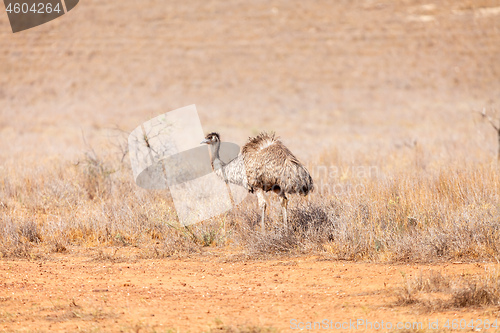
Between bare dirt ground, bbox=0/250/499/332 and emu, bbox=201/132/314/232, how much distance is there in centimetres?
102

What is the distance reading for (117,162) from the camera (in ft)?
41.1

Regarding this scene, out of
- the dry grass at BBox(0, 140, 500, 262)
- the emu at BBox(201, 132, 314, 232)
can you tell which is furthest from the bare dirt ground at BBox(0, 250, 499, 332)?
the emu at BBox(201, 132, 314, 232)

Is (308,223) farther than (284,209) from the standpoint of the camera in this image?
No

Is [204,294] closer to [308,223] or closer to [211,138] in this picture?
[308,223]

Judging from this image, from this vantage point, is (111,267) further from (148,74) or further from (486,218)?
(148,74)

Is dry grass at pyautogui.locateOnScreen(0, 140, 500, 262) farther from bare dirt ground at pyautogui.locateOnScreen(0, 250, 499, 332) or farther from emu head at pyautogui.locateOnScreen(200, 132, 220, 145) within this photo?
emu head at pyautogui.locateOnScreen(200, 132, 220, 145)

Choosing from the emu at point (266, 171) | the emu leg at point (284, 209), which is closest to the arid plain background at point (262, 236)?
the emu leg at point (284, 209)

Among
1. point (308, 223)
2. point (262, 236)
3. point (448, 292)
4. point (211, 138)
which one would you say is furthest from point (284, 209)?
point (448, 292)

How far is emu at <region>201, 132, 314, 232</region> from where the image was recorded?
300 inches

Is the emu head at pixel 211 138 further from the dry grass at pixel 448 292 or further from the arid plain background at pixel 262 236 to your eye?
the dry grass at pixel 448 292

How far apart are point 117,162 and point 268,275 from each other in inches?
269

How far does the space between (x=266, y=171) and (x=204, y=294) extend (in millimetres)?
2372

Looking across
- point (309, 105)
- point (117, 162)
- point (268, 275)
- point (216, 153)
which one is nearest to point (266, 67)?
point (309, 105)

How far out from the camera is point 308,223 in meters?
7.83
